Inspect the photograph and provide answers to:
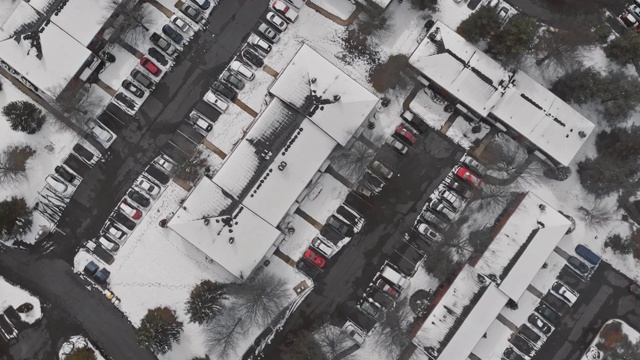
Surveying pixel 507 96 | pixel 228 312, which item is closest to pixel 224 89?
pixel 228 312

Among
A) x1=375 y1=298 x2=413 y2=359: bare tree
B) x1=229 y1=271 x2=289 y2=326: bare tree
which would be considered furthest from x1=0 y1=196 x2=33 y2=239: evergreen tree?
x1=375 y1=298 x2=413 y2=359: bare tree

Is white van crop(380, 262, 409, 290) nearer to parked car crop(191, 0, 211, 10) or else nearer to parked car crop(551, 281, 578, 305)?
parked car crop(551, 281, 578, 305)

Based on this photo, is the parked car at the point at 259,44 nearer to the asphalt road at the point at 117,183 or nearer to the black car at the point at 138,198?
the asphalt road at the point at 117,183

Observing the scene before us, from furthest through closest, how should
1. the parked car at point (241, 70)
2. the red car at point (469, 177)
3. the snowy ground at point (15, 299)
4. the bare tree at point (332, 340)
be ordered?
1. the parked car at point (241, 70)
2. the red car at point (469, 177)
3. the snowy ground at point (15, 299)
4. the bare tree at point (332, 340)

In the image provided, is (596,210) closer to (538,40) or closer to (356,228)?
(538,40)

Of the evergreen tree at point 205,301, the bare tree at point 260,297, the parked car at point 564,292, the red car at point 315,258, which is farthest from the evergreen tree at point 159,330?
the parked car at point 564,292
